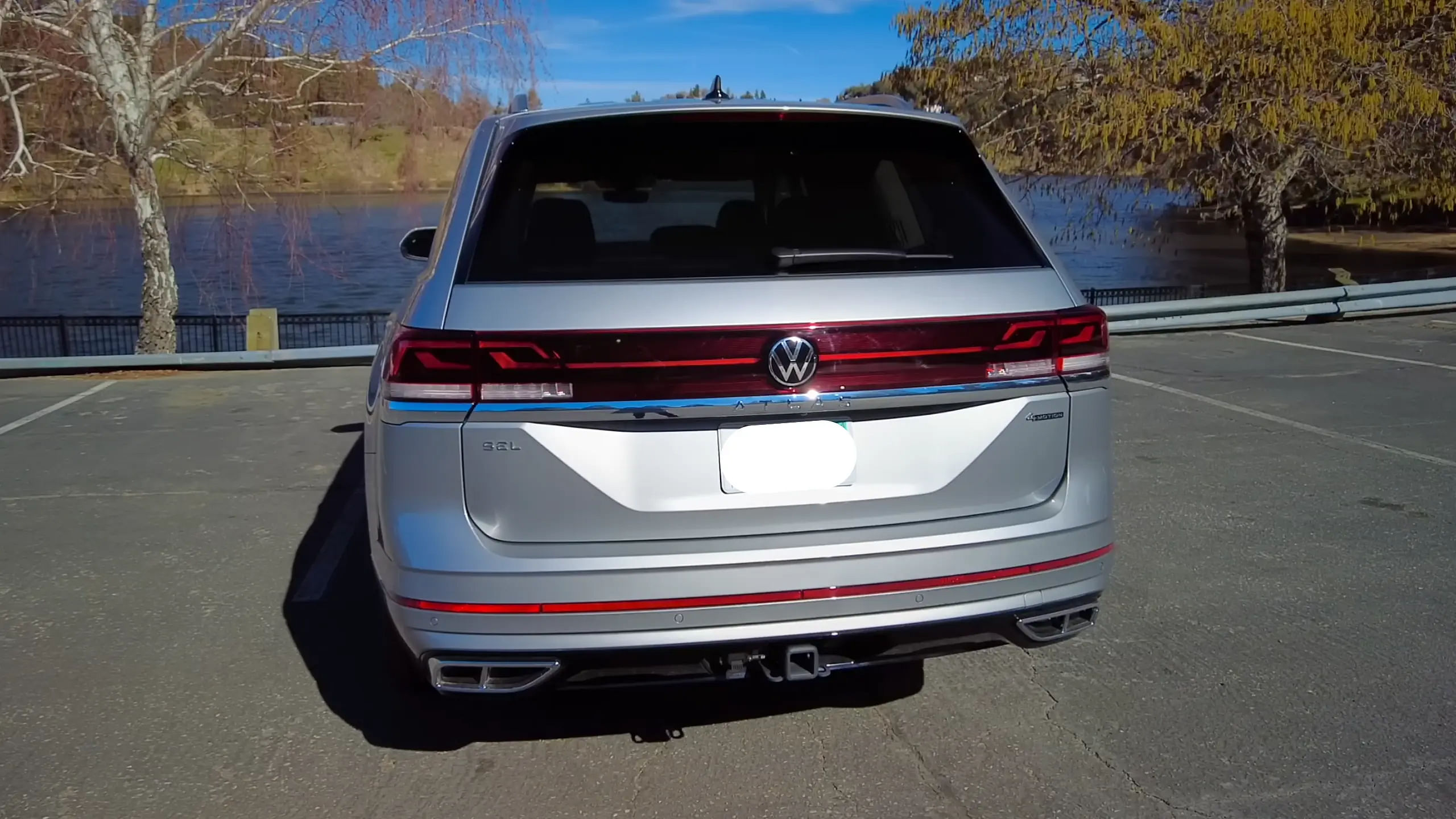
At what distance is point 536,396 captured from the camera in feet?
8.79

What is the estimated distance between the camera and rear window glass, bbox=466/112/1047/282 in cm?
303

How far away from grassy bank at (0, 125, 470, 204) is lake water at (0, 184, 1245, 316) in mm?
201

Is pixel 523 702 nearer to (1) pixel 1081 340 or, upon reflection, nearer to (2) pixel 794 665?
(2) pixel 794 665

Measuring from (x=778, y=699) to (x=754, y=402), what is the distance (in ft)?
4.48

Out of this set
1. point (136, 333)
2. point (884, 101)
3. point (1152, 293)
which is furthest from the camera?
point (1152, 293)

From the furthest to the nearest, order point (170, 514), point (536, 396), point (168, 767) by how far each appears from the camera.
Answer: point (170, 514), point (168, 767), point (536, 396)

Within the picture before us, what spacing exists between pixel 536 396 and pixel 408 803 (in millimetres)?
1232

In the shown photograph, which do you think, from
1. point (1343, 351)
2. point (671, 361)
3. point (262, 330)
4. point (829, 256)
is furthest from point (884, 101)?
point (262, 330)

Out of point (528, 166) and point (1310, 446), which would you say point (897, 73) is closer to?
point (1310, 446)

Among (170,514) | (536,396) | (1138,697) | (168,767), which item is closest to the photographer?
(536,396)

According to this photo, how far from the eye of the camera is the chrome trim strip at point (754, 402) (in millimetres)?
2680

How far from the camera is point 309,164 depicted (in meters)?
12.3

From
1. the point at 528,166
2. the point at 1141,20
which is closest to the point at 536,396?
the point at 528,166

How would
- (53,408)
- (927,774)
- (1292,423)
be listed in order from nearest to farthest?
(927,774), (1292,423), (53,408)
